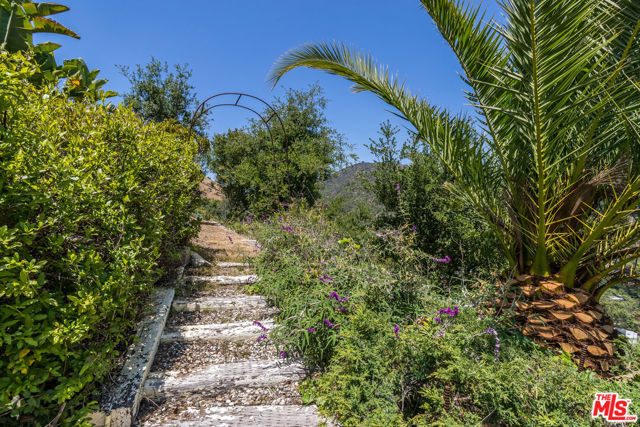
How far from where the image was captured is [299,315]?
2449mm

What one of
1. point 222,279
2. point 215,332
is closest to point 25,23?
point 222,279

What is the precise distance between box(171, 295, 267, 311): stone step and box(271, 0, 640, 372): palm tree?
2.71 metres

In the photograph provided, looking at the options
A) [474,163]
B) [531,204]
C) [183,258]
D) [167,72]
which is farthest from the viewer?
[167,72]

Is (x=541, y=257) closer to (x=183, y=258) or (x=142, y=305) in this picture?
(x=142, y=305)

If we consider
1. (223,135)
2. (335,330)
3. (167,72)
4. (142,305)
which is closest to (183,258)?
(142,305)

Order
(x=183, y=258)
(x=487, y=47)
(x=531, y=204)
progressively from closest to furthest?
1. (x=487, y=47)
2. (x=531, y=204)
3. (x=183, y=258)

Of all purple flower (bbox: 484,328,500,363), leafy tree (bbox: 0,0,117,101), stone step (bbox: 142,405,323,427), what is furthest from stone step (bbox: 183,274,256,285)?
leafy tree (bbox: 0,0,117,101)

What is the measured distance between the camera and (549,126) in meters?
2.24

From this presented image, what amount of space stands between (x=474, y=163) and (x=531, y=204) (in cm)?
64

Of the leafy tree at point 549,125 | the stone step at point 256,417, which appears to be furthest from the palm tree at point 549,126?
the stone step at point 256,417

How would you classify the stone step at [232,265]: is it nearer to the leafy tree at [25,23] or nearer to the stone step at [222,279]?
the stone step at [222,279]

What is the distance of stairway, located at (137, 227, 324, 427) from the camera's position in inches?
76.5

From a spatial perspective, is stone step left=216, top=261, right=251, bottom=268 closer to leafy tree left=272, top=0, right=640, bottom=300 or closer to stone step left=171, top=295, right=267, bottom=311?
stone step left=171, top=295, right=267, bottom=311

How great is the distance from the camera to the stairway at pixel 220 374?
1.94m
